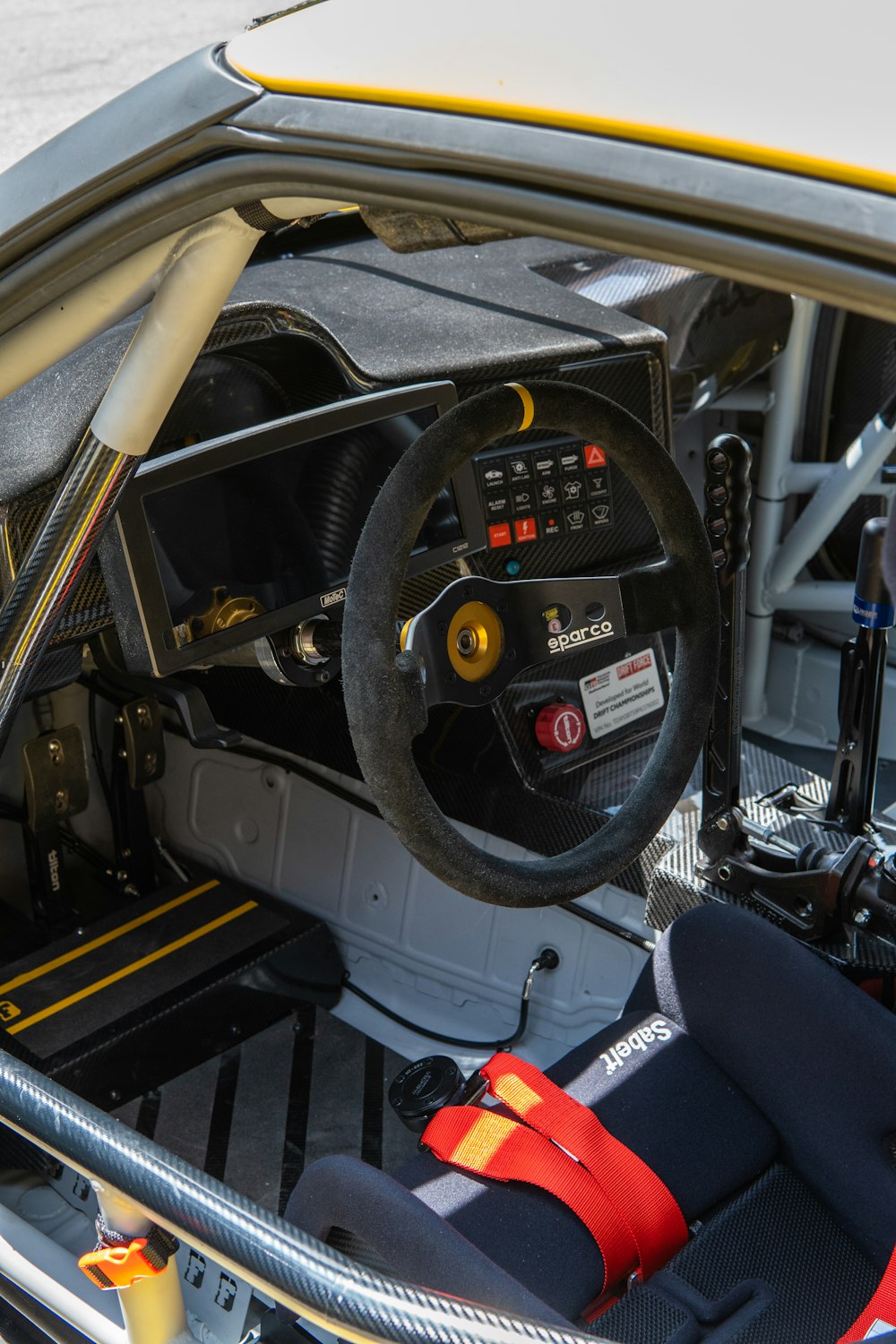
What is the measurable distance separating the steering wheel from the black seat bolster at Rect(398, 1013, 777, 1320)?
0.37 metres

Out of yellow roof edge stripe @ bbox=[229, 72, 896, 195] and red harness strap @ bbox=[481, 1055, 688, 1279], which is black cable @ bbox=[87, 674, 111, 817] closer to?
red harness strap @ bbox=[481, 1055, 688, 1279]

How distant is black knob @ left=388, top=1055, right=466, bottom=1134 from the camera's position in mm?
1596

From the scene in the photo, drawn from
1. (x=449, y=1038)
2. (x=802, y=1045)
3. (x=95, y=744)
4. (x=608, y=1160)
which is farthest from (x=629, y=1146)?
(x=95, y=744)

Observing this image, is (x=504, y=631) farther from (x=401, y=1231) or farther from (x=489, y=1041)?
(x=489, y=1041)

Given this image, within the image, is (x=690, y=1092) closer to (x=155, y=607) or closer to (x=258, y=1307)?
(x=258, y=1307)

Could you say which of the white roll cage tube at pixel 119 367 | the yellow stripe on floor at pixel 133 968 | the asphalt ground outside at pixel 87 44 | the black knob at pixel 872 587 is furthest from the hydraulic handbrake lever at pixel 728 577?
the asphalt ground outside at pixel 87 44

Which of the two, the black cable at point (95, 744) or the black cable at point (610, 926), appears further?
the black cable at point (95, 744)

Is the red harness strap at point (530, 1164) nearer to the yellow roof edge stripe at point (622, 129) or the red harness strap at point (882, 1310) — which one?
the red harness strap at point (882, 1310)

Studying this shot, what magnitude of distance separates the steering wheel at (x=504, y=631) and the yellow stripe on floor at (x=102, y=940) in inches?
52.2

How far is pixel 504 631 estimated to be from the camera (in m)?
1.08

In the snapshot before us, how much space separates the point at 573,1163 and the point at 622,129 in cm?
103

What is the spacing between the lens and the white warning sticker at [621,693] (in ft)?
6.47

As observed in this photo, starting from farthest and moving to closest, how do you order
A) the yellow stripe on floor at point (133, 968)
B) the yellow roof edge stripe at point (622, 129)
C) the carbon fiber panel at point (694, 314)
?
the carbon fiber panel at point (694, 314) → the yellow stripe on floor at point (133, 968) → the yellow roof edge stripe at point (622, 129)

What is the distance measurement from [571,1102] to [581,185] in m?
0.99
